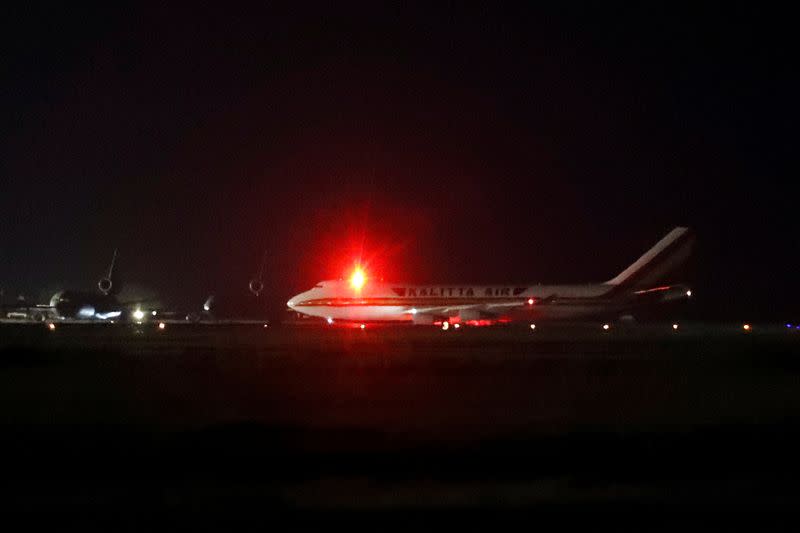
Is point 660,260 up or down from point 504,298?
up

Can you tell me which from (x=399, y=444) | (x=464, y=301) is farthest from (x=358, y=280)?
(x=399, y=444)

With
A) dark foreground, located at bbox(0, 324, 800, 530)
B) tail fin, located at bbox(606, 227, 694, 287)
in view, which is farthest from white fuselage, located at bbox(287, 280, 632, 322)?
dark foreground, located at bbox(0, 324, 800, 530)

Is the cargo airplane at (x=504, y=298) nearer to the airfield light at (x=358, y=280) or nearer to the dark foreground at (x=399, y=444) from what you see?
the airfield light at (x=358, y=280)

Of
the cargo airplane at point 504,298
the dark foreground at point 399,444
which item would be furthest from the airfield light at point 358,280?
the dark foreground at point 399,444

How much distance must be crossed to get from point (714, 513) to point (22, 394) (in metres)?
15.9

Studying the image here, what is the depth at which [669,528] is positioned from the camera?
9.30 meters

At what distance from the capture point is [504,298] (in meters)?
71.3

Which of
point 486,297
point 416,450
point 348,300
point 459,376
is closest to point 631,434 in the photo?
point 416,450

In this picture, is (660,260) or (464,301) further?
(660,260)

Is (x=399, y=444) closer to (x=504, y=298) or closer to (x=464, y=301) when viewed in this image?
(x=464, y=301)

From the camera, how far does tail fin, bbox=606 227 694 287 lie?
7500 centimetres

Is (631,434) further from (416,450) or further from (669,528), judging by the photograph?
(669,528)

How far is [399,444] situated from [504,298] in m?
57.5

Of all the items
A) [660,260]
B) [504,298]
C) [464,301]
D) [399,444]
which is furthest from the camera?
[660,260]
